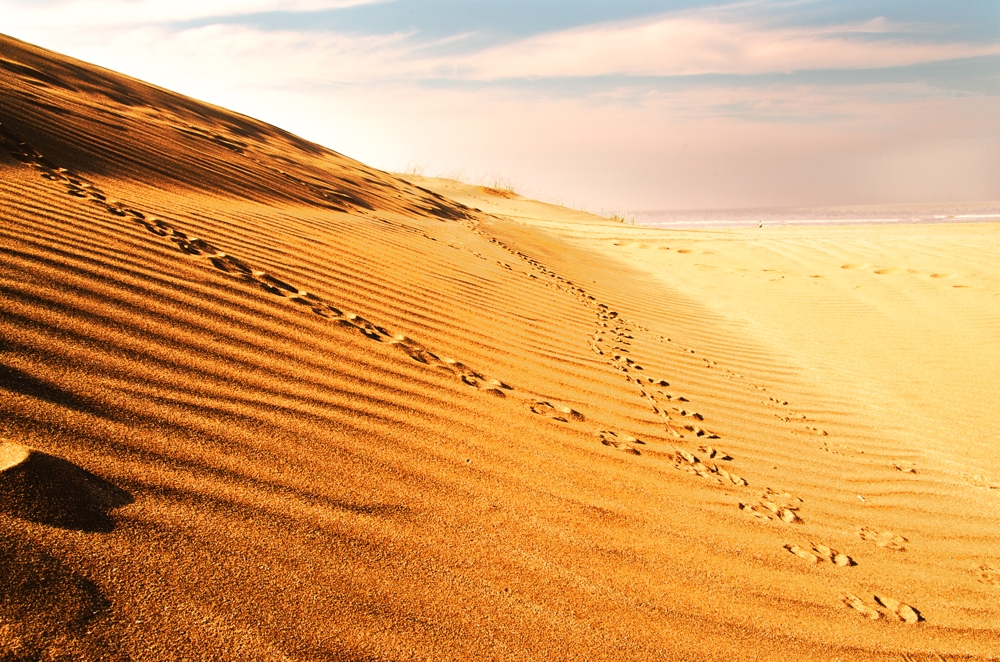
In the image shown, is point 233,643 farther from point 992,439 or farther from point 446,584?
point 992,439

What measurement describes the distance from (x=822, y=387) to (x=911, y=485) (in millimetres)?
1736

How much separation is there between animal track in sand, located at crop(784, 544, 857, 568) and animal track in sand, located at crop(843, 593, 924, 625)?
0.65 feet

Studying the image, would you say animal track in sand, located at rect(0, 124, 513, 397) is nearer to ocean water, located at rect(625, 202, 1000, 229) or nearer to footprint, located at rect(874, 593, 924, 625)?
footprint, located at rect(874, 593, 924, 625)

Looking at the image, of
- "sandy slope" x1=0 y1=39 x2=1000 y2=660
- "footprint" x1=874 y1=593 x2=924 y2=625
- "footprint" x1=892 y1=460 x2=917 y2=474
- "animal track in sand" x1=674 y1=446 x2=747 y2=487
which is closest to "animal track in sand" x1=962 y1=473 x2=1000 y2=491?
"sandy slope" x1=0 y1=39 x2=1000 y2=660

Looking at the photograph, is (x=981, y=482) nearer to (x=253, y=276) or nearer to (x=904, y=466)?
(x=904, y=466)

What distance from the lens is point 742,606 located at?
217 cm

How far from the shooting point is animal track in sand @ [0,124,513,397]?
3.52 m

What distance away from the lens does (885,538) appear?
2928 millimetres

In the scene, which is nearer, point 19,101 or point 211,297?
point 211,297

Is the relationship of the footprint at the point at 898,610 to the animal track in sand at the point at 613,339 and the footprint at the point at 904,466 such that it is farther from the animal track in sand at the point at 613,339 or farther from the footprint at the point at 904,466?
the footprint at the point at 904,466

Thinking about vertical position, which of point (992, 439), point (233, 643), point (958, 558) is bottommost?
point (233, 643)

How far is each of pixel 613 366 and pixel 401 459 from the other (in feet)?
7.55

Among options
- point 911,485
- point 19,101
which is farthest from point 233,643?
point 19,101

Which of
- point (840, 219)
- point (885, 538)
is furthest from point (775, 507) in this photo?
point (840, 219)
